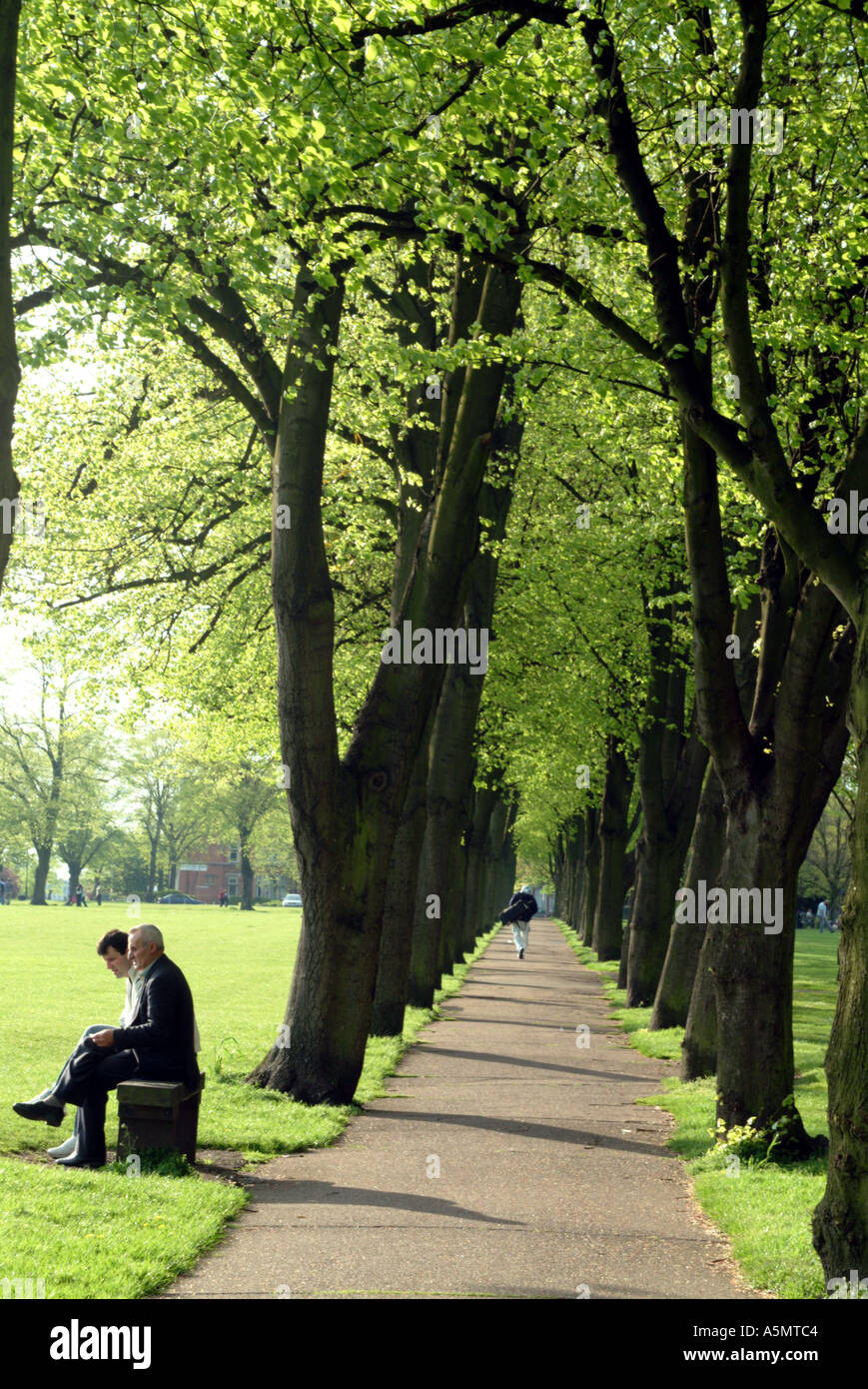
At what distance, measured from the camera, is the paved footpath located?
624 cm

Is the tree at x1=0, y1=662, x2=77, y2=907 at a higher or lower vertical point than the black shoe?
higher

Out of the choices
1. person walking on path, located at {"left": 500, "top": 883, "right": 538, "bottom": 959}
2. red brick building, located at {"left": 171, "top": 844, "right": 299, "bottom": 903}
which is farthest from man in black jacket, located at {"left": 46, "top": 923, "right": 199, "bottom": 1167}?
red brick building, located at {"left": 171, "top": 844, "right": 299, "bottom": 903}

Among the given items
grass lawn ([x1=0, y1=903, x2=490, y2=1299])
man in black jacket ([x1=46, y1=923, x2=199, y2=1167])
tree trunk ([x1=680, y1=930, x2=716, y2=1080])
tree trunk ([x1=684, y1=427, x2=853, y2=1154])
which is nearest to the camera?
grass lawn ([x1=0, y1=903, x2=490, y2=1299])

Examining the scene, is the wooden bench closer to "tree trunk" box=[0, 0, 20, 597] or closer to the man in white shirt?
the man in white shirt

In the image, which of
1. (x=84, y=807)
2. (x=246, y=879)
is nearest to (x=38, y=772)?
(x=84, y=807)

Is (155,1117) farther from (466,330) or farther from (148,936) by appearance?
(466,330)

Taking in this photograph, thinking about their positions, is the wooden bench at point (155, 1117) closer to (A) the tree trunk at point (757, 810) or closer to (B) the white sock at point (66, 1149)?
(B) the white sock at point (66, 1149)

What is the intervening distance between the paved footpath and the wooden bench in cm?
56

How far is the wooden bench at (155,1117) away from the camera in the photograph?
26.9ft

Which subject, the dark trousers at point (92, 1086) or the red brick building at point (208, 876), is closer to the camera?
the dark trousers at point (92, 1086)

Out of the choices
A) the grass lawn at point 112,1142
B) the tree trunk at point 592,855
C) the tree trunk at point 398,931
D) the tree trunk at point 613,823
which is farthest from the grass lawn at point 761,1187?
the tree trunk at point 592,855

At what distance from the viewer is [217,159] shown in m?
9.12
